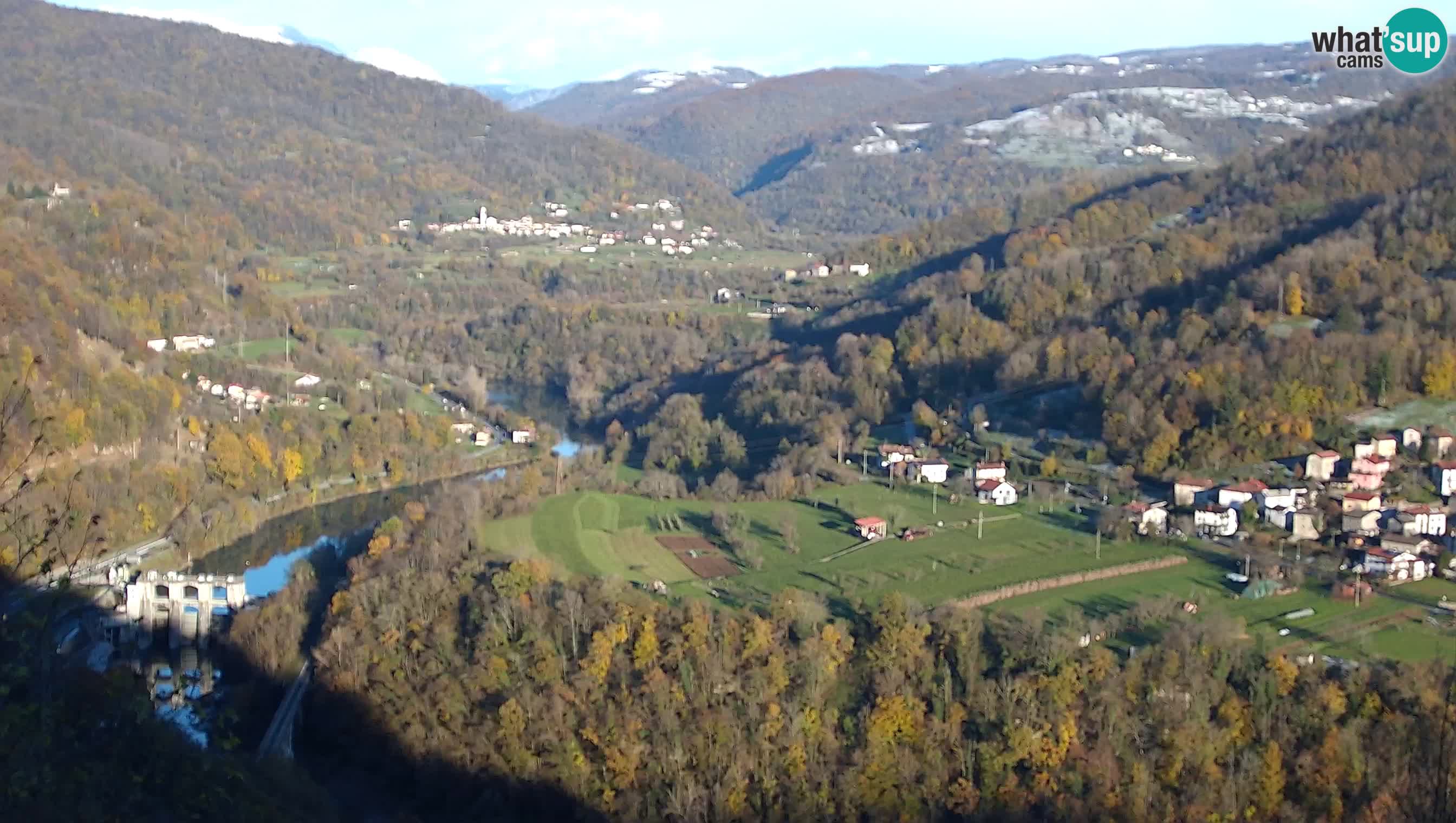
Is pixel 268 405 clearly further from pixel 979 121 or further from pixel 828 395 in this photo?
pixel 979 121

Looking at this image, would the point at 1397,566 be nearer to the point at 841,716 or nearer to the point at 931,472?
the point at 841,716

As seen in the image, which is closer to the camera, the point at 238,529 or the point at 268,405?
the point at 238,529

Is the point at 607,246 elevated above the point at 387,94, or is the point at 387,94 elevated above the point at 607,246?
the point at 387,94

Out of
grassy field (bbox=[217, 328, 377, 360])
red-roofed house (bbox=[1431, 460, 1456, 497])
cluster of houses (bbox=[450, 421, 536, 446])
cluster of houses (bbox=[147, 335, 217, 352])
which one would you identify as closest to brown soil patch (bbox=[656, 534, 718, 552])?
red-roofed house (bbox=[1431, 460, 1456, 497])

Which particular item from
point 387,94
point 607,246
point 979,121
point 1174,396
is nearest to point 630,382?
point 1174,396

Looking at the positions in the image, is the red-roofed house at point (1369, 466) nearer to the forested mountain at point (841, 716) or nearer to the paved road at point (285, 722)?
the forested mountain at point (841, 716)

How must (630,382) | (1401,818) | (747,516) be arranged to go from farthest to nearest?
(630,382), (747,516), (1401,818)

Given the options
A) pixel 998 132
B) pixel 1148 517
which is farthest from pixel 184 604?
pixel 998 132

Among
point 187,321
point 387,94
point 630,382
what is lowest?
point 630,382

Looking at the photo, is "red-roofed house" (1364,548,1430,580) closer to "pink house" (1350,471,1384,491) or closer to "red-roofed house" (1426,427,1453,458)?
"pink house" (1350,471,1384,491)
